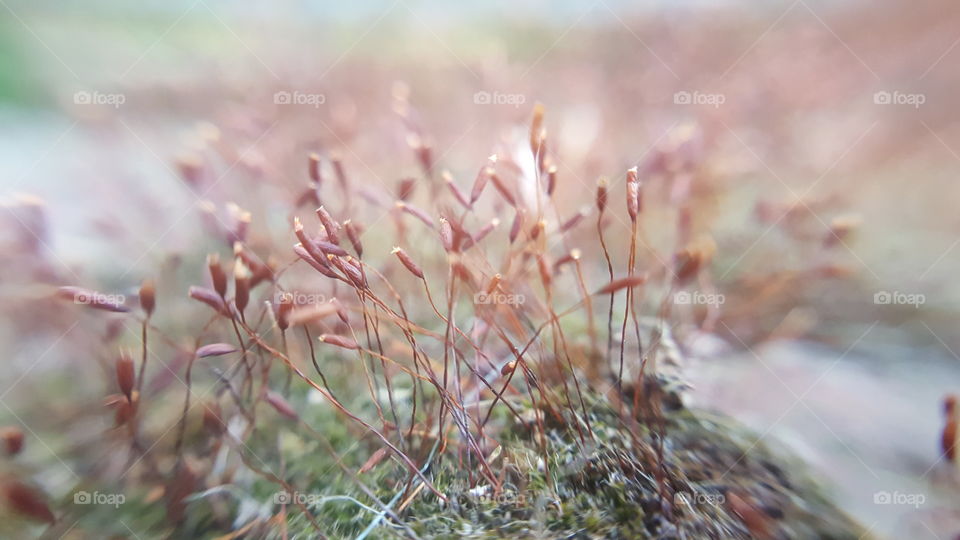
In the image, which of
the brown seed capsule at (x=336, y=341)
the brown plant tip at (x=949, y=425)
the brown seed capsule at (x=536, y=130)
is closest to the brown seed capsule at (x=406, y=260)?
the brown seed capsule at (x=336, y=341)

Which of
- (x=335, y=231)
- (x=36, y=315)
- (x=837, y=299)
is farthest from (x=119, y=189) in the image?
(x=837, y=299)

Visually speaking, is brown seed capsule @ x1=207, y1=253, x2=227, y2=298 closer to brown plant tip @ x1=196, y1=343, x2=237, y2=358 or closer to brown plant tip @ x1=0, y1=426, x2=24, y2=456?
brown plant tip @ x1=196, y1=343, x2=237, y2=358

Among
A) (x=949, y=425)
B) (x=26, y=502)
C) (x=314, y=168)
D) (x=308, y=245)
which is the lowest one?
(x=26, y=502)

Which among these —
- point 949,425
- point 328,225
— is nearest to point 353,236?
point 328,225

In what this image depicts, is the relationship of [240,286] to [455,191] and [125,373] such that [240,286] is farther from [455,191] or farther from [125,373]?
[455,191]

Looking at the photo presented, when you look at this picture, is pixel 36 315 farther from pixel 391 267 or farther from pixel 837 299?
pixel 837 299

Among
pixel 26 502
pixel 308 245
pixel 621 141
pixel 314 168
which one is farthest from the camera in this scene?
pixel 621 141

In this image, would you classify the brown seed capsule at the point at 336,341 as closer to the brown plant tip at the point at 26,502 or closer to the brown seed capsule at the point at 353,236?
the brown seed capsule at the point at 353,236

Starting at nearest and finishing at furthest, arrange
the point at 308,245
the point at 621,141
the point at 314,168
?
the point at 308,245
the point at 314,168
the point at 621,141
